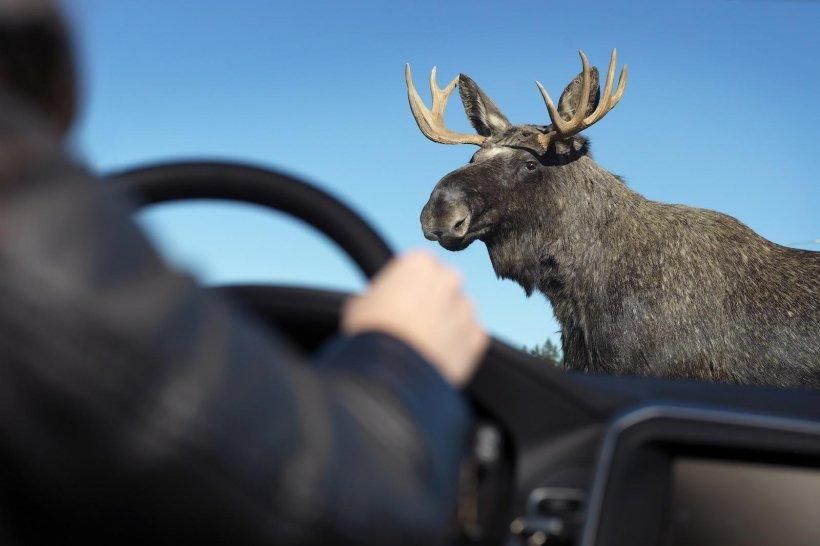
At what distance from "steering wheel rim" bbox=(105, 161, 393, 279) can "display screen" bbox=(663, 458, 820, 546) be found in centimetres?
47

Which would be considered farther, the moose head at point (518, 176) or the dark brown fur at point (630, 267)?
the moose head at point (518, 176)

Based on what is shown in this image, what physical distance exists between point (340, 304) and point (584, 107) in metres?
9.50

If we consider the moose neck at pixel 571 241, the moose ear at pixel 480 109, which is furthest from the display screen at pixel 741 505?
the moose ear at pixel 480 109

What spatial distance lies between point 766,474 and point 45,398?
1.04 meters

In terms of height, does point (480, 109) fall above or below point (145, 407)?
above

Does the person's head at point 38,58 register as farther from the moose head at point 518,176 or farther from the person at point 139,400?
the moose head at point 518,176

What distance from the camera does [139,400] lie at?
48 cm

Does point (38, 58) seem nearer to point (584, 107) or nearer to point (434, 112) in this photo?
point (584, 107)

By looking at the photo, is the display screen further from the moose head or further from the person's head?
the moose head

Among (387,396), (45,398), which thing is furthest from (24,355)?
(387,396)

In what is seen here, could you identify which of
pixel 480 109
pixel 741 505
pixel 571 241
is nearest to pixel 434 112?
pixel 480 109

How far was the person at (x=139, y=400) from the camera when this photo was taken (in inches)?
18.6

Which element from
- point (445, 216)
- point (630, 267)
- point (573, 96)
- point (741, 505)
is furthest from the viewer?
point (573, 96)

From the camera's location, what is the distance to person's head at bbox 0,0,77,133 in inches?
20.4
